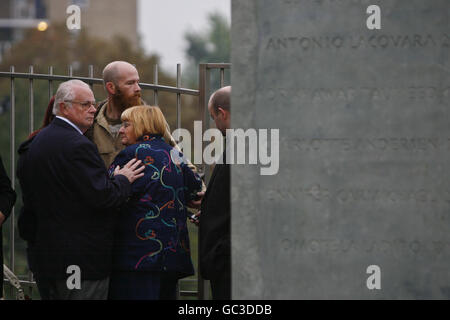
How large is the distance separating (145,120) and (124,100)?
688 mm

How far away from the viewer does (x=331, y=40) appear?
423 centimetres

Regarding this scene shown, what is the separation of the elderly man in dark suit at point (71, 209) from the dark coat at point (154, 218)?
10 centimetres

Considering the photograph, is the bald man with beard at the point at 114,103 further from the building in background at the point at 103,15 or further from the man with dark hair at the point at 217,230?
the building in background at the point at 103,15

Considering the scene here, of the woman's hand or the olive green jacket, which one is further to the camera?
the olive green jacket

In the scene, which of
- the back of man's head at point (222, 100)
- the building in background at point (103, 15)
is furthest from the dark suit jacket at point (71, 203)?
the building in background at point (103, 15)

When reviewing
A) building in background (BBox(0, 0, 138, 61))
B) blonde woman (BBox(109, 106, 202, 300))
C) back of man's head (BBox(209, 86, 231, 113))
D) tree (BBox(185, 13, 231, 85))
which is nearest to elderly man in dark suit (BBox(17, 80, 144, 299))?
blonde woman (BBox(109, 106, 202, 300))

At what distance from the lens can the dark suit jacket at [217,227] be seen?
14.8 feet

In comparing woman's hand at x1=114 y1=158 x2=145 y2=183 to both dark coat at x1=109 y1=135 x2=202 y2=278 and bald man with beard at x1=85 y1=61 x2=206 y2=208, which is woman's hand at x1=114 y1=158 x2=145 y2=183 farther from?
bald man with beard at x1=85 y1=61 x2=206 y2=208

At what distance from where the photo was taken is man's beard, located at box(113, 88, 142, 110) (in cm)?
528

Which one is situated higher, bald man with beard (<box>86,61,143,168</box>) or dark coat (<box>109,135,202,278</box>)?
bald man with beard (<box>86,61,143,168</box>)

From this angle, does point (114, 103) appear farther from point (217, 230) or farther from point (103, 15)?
point (103, 15)

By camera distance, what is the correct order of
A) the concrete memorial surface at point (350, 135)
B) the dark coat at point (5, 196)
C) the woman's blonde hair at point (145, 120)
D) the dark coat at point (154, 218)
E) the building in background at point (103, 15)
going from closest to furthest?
the concrete memorial surface at point (350, 135)
the dark coat at point (154, 218)
the woman's blonde hair at point (145, 120)
the dark coat at point (5, 196)
the building in background at point (103, 15)

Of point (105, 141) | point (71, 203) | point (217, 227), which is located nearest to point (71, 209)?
point (71, 203)
